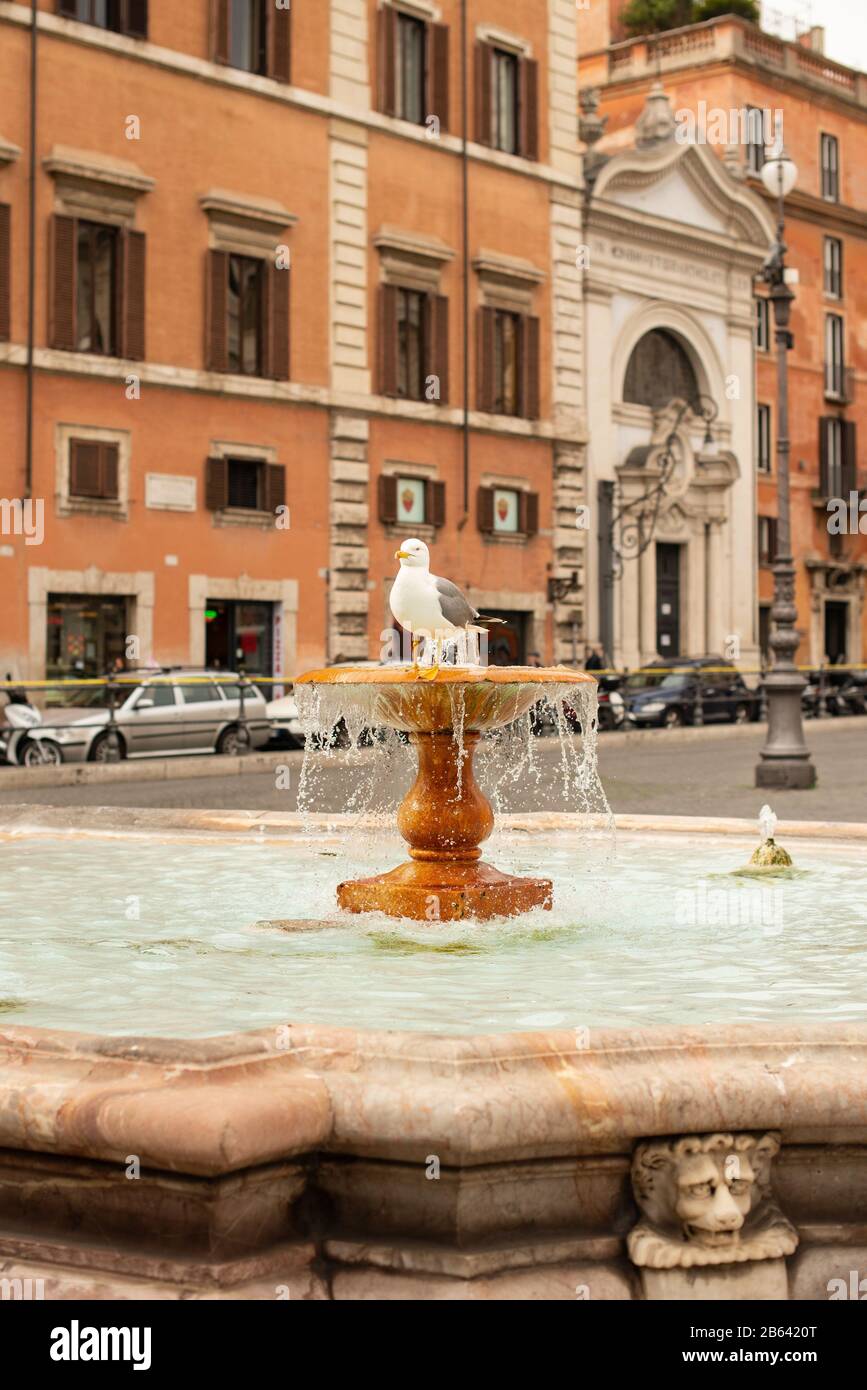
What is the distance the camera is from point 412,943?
6.73 m

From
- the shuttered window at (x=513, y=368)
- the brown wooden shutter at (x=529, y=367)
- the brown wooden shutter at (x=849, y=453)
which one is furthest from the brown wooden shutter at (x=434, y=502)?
the brown wooden shutter at (x=849, y=453)

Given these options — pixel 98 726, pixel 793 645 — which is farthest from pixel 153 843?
pixel 98 726

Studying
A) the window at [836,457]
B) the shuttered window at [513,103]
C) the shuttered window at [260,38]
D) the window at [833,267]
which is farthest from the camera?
the window at [833,267]

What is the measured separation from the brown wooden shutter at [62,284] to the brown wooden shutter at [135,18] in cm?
323

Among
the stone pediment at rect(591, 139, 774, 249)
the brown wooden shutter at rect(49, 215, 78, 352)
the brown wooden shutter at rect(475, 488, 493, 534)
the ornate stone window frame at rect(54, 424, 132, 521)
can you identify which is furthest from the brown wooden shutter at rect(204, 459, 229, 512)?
the stone pediment at rect(591, 139, 774, 249)

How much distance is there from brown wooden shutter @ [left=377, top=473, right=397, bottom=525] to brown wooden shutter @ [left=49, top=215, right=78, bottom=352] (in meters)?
6.63

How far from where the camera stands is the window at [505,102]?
32625 mm

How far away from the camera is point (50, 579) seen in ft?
82.8

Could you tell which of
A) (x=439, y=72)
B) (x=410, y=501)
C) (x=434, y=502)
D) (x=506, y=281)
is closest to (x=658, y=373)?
(x=506, y=281)

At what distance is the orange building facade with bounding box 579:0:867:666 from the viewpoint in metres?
41.3

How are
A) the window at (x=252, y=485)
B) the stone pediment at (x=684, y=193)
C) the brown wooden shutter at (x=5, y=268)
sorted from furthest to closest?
the stone pediment at (x=684, y=193)
the window at (x=252, y=485)
the brown wooden shutter at (x=5, y=268)

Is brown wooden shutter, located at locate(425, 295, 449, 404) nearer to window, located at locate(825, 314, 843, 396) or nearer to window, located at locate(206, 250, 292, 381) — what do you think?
window, located at locate(206, 250, 292, 381)

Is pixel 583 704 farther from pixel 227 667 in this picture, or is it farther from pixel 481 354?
pixel 481 354

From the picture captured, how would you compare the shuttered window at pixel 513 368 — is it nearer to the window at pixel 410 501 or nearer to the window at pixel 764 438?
the window at pixel 410 501
